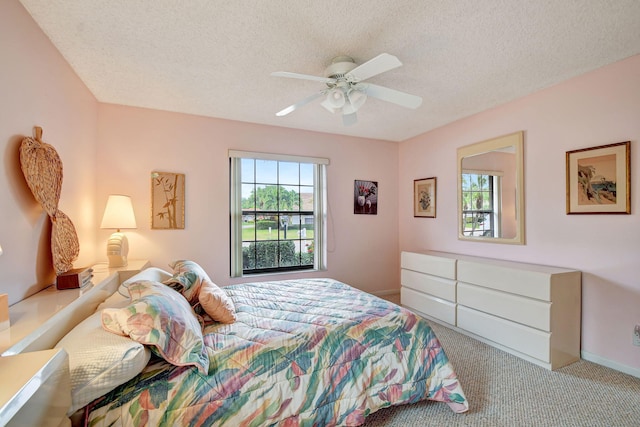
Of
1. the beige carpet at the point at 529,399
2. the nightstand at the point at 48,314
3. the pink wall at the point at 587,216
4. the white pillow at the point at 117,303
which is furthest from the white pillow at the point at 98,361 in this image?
Result: the pink wall at the point at 587,216

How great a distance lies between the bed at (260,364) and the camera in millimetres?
1282

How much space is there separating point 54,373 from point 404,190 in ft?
14.1

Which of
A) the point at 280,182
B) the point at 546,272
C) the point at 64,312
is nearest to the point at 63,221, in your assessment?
the point at 64,312

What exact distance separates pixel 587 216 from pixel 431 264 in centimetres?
147

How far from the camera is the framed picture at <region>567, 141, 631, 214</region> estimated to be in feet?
7.47

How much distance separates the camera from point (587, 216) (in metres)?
2.49

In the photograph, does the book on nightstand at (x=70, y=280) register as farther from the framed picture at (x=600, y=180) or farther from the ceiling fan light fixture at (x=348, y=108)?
the framed picture at (x=600, y=180)

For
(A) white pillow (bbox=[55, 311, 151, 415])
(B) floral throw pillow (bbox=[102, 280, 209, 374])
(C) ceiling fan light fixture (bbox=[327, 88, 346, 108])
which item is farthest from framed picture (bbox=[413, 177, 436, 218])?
(A) white pillow (bbox=[55, 311, 151, 415])

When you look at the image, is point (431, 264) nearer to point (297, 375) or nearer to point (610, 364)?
point (610, 364)

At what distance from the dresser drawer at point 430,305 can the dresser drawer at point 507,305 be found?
190 mm

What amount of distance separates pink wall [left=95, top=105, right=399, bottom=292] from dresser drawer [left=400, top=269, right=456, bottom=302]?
762mm

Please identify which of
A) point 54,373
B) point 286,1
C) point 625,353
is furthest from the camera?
point 625,353

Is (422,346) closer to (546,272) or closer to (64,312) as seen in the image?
(546,272)

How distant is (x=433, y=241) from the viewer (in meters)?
4.05
